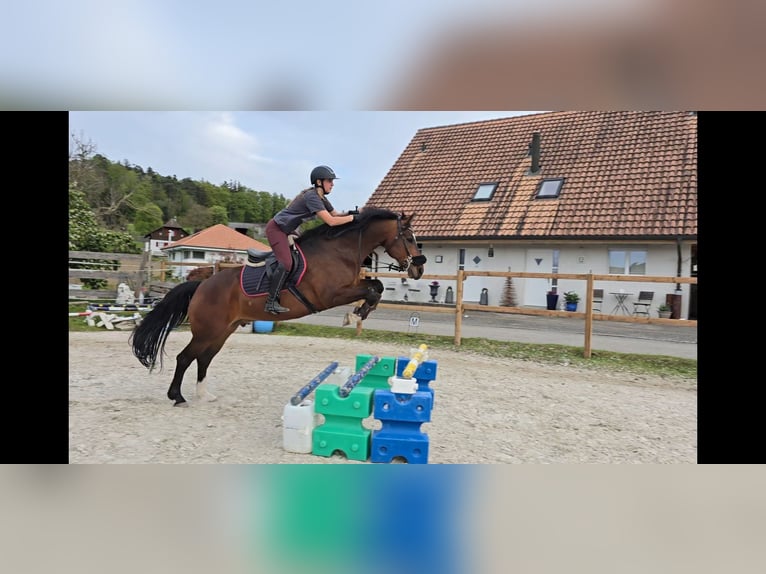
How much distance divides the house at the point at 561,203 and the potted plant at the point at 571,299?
0.44 ft

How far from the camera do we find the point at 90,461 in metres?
2.61

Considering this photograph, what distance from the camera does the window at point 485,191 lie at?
9.12 metres

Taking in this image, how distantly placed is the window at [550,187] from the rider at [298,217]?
6970 millimetres

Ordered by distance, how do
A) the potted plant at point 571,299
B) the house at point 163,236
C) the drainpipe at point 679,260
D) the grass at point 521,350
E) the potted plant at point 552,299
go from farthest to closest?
1. the potted plant at point 552,299
2. the potted plant at point 571,299
3. the drainpipe at point 679,260
4. the house at point 163,236
5. the grass at point 521,350

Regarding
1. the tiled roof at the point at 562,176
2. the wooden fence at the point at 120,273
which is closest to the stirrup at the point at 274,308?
the wooden fence at the point at 120,273

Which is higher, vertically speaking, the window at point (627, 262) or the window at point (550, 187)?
the window at point (550, 187)

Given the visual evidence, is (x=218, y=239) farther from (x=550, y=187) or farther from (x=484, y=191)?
(x=550, y=187)

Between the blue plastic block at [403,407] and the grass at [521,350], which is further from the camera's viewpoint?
the grass at [521,350]

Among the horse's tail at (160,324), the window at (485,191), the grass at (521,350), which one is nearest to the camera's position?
the horse's tail at (160,324)

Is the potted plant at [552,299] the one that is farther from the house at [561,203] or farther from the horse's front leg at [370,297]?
the horse's front leg at [370,297]

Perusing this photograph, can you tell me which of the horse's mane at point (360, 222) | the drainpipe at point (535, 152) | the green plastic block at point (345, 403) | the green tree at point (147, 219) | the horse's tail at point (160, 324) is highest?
the drainpipe at point (535, 152)

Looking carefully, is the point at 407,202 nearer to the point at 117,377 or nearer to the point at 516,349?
the point at 516,349

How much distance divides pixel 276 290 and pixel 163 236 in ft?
15.3
